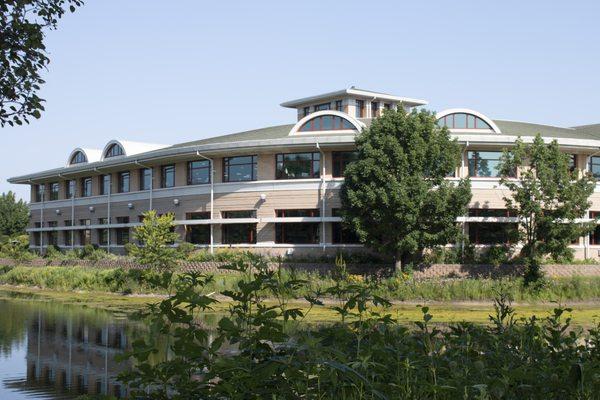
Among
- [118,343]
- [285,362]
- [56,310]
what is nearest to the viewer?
[285,362]

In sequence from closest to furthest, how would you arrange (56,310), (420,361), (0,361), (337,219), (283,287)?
1. (420,361)
2. (283,287)
3. (0,361)
4. (56,310)
5. (337,219)

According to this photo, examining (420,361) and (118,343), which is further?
(118,343)

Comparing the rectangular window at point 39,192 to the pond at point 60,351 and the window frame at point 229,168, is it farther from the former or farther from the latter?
A: the pond at point 60,351

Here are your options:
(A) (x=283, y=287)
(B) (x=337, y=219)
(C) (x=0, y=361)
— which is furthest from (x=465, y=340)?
(B) (x=337, y=219)

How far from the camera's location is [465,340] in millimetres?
4590

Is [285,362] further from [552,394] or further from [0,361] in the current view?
[0,361]

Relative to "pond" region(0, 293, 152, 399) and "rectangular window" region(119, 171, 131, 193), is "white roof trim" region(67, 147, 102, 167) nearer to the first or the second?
"rectangular window" region(119, 171, 131, 193)

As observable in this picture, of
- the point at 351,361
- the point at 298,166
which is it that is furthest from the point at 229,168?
the point at 351,361

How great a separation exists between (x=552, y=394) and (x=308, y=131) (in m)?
32.0

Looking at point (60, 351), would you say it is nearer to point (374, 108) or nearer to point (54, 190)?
point (374, 108)

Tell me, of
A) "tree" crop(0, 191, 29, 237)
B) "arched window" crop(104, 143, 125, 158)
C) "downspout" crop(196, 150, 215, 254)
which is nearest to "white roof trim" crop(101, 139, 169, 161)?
"arched window" crop(104, 143, 125, 158)

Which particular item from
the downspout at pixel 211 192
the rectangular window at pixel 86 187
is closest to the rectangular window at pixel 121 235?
the rectangular window at pixel 86 187

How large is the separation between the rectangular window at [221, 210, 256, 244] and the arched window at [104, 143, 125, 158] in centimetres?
1137

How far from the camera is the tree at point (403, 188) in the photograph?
27.9 metres
